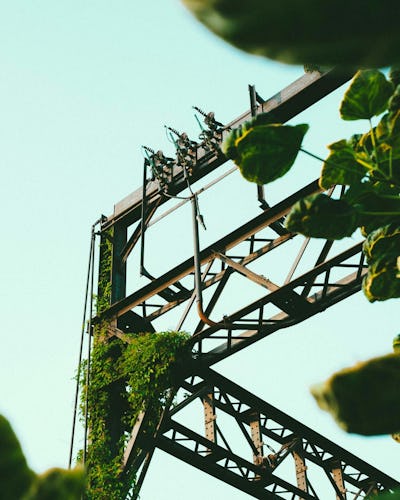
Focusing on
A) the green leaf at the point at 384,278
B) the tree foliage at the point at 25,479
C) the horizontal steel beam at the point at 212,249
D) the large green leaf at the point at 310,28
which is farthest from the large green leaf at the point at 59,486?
the horizontal steel beam at the point at 212,249

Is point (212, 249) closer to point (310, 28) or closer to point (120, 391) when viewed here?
point (120, 391)

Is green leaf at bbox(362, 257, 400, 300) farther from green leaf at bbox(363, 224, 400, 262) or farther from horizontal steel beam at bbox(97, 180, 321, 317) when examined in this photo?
horizontal steel beam at bbox(97, 180, 321, 317)

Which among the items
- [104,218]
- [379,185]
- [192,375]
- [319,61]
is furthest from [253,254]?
[319,61]

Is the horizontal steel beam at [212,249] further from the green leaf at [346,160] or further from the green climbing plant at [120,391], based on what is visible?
the green leaf at [346,160]

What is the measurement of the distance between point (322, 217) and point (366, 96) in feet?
1.34

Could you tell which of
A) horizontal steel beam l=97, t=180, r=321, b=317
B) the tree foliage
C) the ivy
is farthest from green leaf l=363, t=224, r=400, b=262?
the ivy

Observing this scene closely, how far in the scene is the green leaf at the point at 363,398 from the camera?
0.90 m

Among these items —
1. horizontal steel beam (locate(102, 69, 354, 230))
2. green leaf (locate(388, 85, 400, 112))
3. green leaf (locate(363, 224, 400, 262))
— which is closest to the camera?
green leaf (locate(388, 85, 400, 112))

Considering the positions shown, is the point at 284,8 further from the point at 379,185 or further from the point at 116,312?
the point at 116,312

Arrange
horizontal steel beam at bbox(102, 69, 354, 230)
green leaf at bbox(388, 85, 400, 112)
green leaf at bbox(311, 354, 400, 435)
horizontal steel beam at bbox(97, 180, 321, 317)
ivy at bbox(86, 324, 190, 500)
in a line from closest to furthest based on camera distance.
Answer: green leaf at bbox(311, 354, 400, 435) < green leaf at bbox(388, 85, 400, 112) < horizontal steel beam at bbox(97, 180, 321, 317) < ivy at bbox(86, 324, 190, 500) < horizontal steel beam at bbox(102, 69, 354, 230)

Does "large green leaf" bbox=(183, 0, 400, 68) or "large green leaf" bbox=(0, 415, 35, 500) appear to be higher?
"large green leaf" bbox=(183, 0, 400, 68)

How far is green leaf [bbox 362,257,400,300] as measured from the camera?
1.76 m

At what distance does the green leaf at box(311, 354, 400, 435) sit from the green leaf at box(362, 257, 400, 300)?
2.84 ft

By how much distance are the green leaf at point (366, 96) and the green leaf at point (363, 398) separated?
3.21ft
